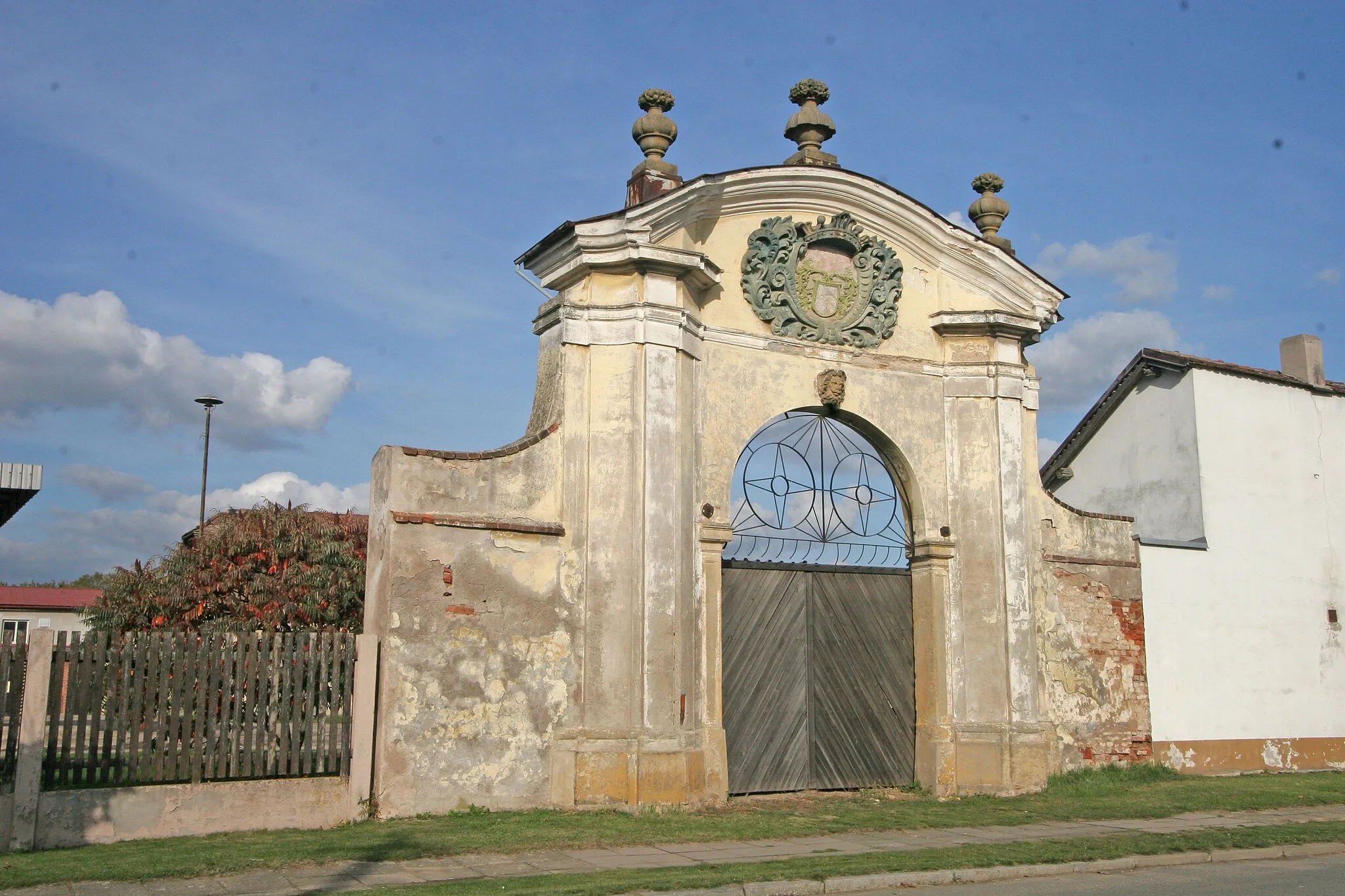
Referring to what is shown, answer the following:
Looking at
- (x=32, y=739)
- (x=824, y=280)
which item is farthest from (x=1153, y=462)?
(x=32, y=739)

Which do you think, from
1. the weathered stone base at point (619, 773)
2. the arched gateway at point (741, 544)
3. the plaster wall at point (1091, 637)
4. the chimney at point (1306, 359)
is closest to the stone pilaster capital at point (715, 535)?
the arched gateway at point (741, 544)

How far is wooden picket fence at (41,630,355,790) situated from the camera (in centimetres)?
984

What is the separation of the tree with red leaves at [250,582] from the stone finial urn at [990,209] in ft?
29.5

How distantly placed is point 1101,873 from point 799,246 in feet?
24.6

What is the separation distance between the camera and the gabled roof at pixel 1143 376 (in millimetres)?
17752

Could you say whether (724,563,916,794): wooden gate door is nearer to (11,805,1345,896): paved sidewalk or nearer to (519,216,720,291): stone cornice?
(11,805,1345,896): paved sidewalk

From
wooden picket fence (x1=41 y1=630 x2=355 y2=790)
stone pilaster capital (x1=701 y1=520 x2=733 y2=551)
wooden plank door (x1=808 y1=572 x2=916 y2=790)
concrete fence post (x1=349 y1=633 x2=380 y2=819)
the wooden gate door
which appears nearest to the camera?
wooden picket fence (x1=41 y1=630 x2=355 y2=790)

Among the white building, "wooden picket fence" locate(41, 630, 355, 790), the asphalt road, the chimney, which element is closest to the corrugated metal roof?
"wooden picket fence" locate(41, 630, 355, 790)

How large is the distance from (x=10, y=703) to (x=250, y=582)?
6081 mm

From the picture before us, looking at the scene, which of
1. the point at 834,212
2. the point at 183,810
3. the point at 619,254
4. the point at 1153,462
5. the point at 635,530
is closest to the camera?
the point at 183,810

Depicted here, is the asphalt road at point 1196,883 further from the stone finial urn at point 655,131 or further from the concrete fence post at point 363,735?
the stone finial urn at point 655,131

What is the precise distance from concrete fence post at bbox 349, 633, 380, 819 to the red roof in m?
34.9

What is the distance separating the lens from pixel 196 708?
10688mm

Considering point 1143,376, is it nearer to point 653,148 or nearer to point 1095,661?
point 1095,661
